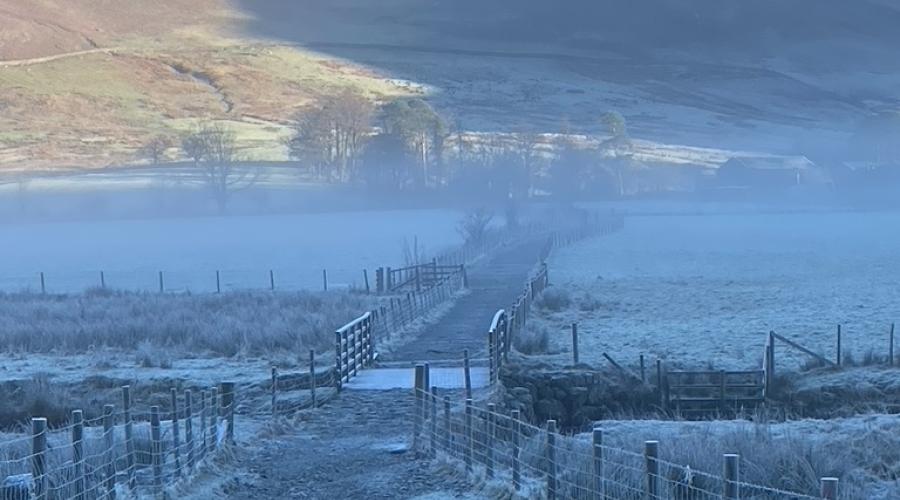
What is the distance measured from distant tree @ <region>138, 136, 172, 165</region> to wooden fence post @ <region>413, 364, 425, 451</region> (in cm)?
10973

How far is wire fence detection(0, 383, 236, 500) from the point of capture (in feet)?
38.7

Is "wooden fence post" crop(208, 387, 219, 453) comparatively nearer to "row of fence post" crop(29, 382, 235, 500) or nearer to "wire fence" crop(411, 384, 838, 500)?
"row of fence post" crop(29, 382, 235, 500)

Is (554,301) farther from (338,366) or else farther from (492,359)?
(338,366)

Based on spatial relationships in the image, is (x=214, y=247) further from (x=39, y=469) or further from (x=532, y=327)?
(x=39, y=469)

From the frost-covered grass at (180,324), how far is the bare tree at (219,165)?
207 ft

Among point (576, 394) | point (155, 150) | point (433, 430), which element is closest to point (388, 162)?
point (155, 150)

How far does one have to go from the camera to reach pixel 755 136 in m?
194

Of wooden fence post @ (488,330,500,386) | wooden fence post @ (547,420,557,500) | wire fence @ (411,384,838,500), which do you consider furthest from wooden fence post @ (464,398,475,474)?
wooden fence post @ (488,330,500,386)

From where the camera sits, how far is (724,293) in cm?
4253

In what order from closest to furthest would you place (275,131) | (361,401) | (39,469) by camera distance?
(39,469) < (361,401) < (275,131)

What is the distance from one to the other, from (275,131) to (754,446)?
135 m

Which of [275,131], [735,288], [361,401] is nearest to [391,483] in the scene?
[361,401]

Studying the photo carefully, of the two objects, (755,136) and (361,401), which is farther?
(755,136)

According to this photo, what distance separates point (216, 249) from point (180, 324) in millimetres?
43331
